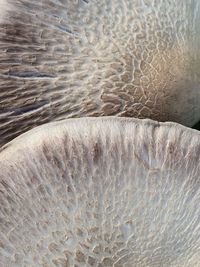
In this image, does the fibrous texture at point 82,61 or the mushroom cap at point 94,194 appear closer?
the mushroom cap at point 94,194

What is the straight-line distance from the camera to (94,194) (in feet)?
3.59

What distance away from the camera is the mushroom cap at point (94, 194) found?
1083 mm

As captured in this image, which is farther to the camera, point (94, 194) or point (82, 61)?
point (82, 61)

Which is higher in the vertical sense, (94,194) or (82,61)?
(82,61)

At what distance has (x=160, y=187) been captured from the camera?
1.13m

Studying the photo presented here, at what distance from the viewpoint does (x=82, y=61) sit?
1269mm

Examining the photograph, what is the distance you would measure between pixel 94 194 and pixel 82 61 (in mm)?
334

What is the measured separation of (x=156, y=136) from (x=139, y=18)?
33 cm

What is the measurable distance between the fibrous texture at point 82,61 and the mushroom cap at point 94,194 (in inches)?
5.8

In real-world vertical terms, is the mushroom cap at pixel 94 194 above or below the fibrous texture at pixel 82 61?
below

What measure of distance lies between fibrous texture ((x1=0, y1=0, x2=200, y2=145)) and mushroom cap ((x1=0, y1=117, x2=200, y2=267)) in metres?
0.15

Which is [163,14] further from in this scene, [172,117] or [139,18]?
[172,117]

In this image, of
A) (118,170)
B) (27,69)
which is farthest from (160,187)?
(27,69)

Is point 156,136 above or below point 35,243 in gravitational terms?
above
